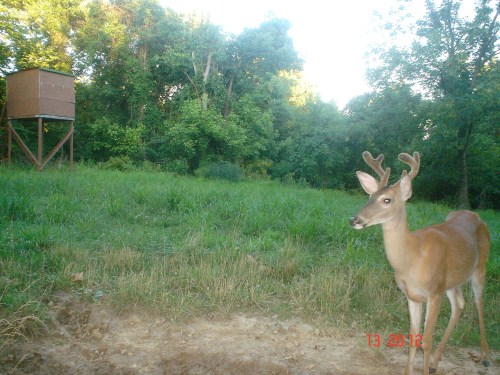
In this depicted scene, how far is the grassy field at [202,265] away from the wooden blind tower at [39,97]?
652cm

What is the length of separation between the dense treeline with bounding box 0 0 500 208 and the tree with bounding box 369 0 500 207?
47 millimetres

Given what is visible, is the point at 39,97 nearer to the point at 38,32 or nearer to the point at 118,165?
the point at 118,165

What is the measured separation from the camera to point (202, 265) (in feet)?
17.0

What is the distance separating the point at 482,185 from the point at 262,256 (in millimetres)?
15673

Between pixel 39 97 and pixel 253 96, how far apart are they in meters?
12.4

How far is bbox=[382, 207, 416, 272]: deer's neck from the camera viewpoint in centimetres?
333

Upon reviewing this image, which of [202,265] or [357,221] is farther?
[202,265]

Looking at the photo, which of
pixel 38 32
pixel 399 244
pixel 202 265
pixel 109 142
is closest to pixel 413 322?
pixel 399 244

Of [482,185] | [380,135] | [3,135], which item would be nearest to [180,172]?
[3,135]

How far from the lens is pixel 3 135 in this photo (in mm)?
16125

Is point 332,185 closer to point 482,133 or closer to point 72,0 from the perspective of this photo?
point 482,133

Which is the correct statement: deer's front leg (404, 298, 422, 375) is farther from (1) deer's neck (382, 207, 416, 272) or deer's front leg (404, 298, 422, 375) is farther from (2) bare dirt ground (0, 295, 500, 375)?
(1) deer's neck (382, 207, 416, 272)
